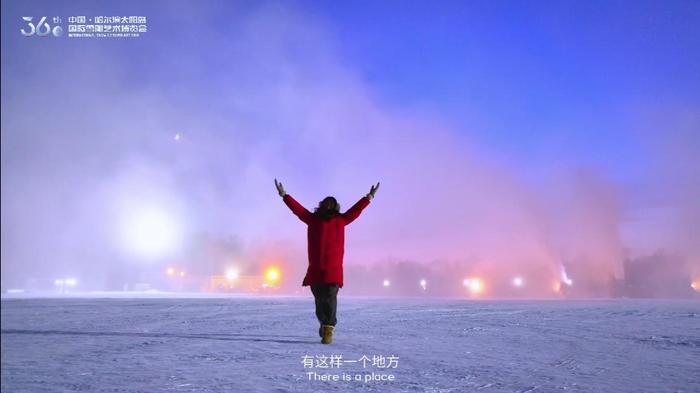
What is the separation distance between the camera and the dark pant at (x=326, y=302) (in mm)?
7445

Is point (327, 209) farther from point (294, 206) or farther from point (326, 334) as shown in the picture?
point (326, 334)

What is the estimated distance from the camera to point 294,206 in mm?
7730

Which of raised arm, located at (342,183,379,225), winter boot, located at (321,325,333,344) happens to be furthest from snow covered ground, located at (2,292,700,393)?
raised arm, located at (342,183,379,225)

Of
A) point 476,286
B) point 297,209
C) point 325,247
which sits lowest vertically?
point 476,286

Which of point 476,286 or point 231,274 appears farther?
point 476,286

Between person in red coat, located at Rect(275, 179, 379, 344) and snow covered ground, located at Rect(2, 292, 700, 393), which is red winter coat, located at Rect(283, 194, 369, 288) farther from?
snow covered ground, located at Rect(2, 292, 700, 393)

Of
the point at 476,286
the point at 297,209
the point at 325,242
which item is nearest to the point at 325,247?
the point at 325,242

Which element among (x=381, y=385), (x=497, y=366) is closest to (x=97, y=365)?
(x=381, y=385)

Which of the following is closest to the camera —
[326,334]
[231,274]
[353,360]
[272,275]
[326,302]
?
[353,360]

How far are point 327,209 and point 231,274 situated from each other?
254ft

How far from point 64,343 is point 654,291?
101175mm

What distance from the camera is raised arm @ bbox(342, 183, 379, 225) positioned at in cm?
774

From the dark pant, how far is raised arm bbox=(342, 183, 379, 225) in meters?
1.08

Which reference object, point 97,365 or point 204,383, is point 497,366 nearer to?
point 204,383
